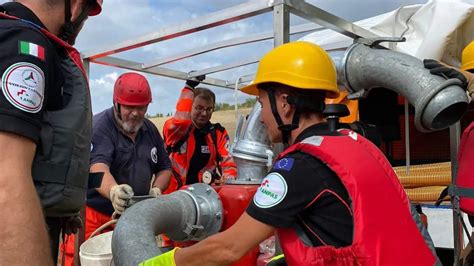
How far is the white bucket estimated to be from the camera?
2.37m

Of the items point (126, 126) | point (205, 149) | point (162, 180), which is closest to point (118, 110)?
point (126, 126)

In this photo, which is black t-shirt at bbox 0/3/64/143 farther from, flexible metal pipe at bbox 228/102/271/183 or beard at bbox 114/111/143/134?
beard at bbox 114/111/143/134

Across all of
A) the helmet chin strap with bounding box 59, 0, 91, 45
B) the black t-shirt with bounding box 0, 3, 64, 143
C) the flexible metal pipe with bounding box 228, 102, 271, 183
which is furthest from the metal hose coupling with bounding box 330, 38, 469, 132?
the black t-shirt with bounding box 0, 3, 64, 143

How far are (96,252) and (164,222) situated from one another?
0.53 metres

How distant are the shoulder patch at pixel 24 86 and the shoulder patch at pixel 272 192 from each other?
0.90 metres

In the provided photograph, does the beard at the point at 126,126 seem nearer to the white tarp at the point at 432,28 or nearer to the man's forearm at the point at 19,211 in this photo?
the white tarp at the point at 432,28

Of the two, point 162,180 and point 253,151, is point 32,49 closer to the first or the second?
point 253,151

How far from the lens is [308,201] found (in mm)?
1731

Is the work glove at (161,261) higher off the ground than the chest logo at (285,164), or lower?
lower

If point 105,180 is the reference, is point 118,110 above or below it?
above

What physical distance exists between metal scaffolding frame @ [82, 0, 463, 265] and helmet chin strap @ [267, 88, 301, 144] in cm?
38

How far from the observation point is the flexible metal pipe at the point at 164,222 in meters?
1.97

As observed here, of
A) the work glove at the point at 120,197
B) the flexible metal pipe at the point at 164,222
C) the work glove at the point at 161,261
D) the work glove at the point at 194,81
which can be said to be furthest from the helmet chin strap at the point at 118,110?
the work glove at the point at 161,261

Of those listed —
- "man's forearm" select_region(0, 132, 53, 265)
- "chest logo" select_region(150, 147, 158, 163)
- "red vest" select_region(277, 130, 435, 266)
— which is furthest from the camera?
"chest logo" select_region(150, 147, 158, 163)
